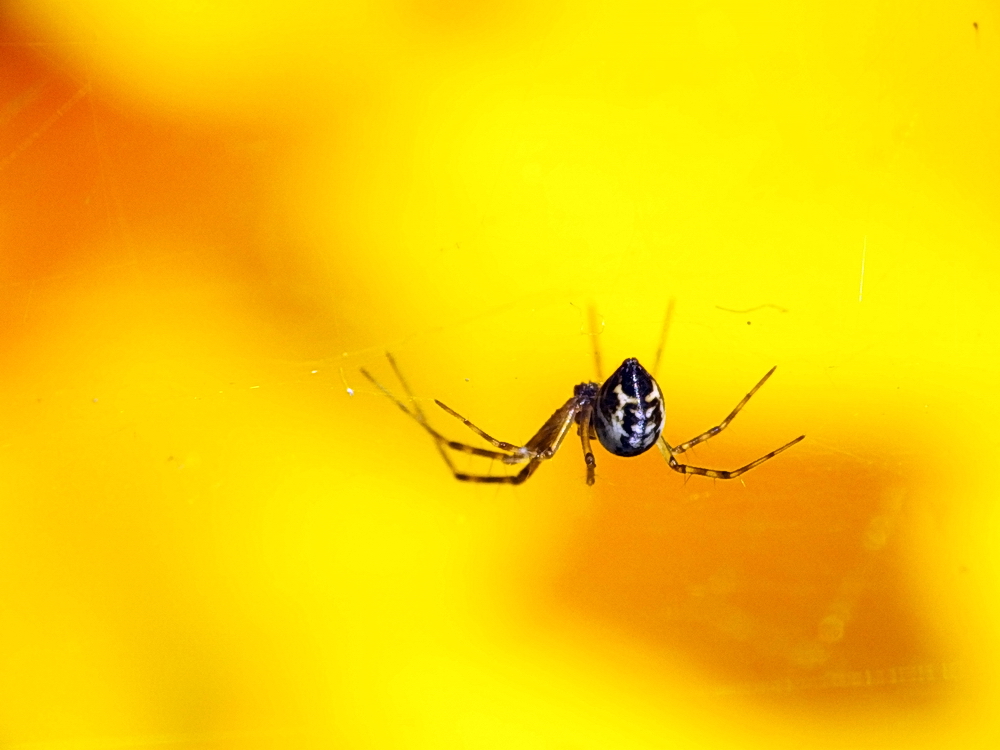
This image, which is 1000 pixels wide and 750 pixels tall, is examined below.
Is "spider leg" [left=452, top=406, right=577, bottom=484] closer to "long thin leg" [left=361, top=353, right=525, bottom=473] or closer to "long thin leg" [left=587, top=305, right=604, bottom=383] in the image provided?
"long thin leg" [left=361, top=353, right=525, bottom=473]

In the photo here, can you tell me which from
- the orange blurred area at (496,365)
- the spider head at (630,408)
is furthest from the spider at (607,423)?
the orange blurred area at (496,365)

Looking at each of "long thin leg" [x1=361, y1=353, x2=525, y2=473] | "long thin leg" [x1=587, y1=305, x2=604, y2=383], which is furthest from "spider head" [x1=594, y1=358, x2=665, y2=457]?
"long thin leg" [x1=587, y1=305, x2=604, y2=383]

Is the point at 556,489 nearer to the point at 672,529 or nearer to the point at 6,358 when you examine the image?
the point at 672,529

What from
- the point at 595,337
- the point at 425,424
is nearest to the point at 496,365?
the point at 595,337

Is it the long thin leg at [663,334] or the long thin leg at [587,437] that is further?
the long thin leg at [663,334]

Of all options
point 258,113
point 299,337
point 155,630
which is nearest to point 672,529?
point 299,337

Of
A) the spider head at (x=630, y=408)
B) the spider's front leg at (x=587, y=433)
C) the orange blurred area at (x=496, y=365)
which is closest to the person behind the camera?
the spider head at (x=630, y=408)

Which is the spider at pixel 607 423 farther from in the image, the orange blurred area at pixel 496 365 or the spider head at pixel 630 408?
the orange blurred area at pixel 496 365
